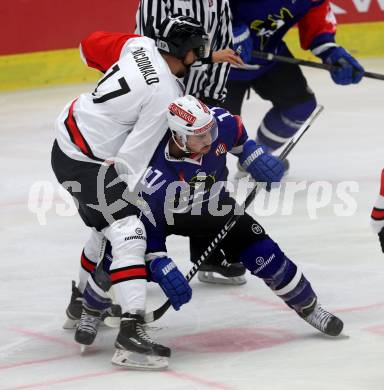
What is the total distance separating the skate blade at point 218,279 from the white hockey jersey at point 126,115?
1079 millimetres

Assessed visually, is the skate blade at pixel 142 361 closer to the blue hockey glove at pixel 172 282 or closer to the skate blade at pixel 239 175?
the blue hockey glove at pixel 172 282

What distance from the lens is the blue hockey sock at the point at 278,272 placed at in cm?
427

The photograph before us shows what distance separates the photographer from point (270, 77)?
675 centimetres

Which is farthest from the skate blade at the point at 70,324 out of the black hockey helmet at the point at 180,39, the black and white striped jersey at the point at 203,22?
the black and white striped jersey at the point at 203,22

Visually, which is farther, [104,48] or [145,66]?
[104,48]

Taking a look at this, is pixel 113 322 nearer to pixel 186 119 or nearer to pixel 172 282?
pixel 172 282

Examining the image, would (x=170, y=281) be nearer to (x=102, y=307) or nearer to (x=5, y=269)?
(x=102, y=307)

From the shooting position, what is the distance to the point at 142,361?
3990mm

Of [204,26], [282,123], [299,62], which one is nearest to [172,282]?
[204,26]

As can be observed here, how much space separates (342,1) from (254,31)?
469 cm

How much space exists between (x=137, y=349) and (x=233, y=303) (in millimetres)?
931

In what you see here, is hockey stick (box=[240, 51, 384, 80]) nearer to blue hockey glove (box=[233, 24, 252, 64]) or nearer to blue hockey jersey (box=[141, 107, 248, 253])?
blue hockey glove (box=[233, 24, 252, 64])

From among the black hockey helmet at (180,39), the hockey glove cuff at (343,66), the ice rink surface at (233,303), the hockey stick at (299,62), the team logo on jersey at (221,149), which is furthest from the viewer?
the hockey glove cuff at (343,66)

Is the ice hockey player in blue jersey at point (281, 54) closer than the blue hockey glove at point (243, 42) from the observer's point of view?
No
